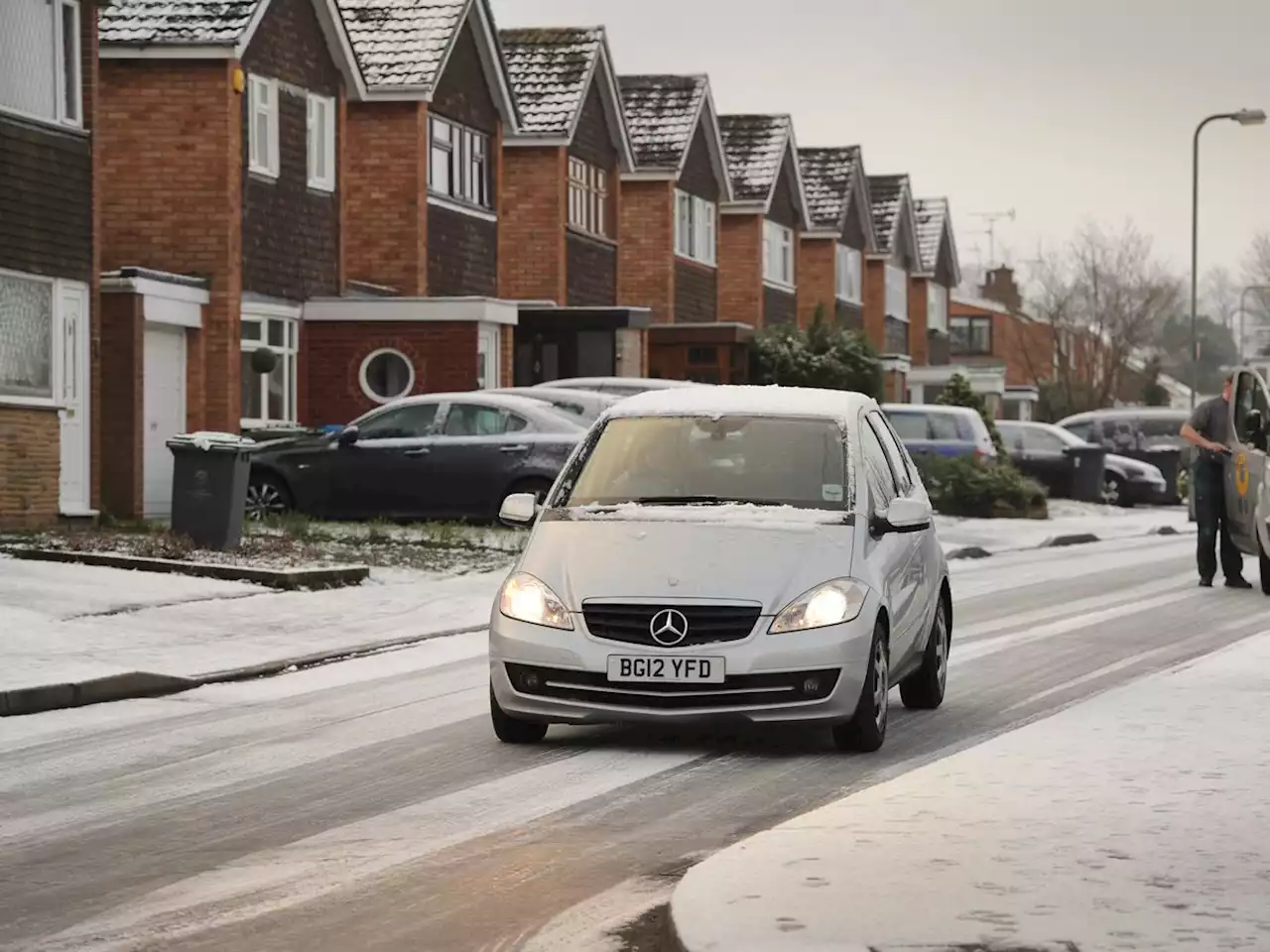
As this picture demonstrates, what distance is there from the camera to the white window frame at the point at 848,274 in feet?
218

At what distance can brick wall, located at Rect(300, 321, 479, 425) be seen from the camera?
35.7 metres

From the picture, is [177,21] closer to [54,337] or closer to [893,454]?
[54,337]

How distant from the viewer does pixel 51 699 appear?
1378cm

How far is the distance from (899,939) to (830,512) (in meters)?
5.25

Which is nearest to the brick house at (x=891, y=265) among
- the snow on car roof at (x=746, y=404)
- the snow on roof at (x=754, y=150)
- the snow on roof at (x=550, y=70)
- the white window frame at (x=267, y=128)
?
the snow on roof at (x=754, y=150)

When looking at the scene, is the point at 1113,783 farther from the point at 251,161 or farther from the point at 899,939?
the point at 251,161

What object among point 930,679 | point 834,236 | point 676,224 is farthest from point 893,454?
point 834,236

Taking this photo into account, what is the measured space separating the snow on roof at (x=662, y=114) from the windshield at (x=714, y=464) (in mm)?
39173

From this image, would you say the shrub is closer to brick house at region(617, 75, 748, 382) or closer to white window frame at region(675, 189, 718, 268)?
brick house at region(617, 75, 748, 382)

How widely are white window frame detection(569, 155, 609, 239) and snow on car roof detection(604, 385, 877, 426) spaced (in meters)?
32.9

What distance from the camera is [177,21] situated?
108 ft

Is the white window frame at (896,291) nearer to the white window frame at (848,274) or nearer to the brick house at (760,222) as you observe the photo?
the white window frame at (848,274)

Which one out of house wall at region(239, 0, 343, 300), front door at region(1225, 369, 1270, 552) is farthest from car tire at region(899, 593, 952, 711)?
house wall at region(239, 0, 343, 300)

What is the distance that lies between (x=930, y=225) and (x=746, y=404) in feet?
223
